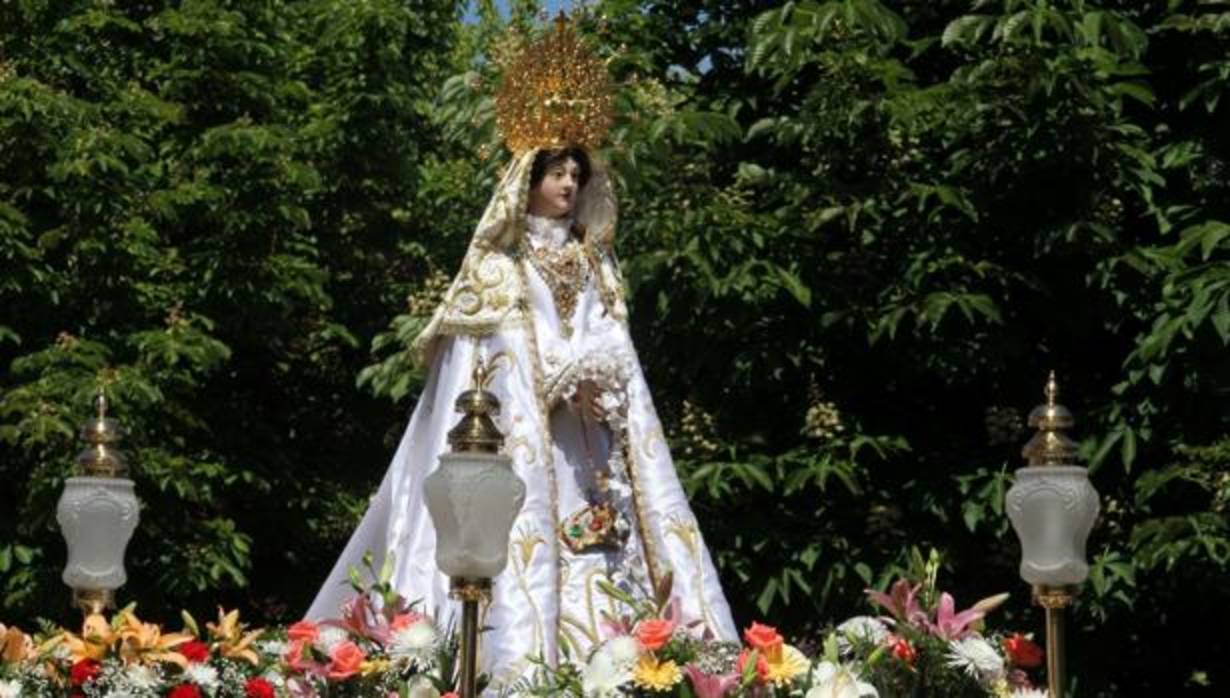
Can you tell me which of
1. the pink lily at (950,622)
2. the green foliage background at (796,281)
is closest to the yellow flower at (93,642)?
the pink lily at (950,622)

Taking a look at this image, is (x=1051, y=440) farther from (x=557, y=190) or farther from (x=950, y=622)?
(x=557, y=190)

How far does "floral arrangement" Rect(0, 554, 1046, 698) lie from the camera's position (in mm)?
6402

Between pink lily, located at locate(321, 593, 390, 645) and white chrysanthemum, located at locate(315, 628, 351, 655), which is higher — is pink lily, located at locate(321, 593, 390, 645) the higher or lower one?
the higher one

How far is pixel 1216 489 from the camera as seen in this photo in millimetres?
10188

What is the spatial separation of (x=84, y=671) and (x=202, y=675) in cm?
30

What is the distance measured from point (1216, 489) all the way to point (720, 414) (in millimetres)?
2346

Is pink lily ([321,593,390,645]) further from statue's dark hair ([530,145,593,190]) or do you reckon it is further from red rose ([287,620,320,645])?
statue's dark hair ([530,145,593,190])

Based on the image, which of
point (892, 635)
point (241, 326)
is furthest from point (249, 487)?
point (892, 635)

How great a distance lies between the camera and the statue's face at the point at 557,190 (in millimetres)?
9156

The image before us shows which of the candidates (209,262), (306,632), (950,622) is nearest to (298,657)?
(306,632)

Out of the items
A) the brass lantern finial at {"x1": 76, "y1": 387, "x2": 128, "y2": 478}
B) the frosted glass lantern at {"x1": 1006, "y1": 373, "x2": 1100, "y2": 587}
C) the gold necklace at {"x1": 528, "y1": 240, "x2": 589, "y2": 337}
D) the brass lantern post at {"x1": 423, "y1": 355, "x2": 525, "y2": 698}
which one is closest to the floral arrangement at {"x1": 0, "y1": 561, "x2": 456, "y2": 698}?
the brass lantern post at {"x1": 423, "y1": 355, "x2": 525, "y2": 698}

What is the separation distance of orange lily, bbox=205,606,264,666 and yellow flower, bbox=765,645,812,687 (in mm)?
1453

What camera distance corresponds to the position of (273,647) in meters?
7.23

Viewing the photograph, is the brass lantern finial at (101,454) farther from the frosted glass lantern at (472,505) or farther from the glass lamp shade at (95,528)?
the frosted glass lantern at (472,505)
